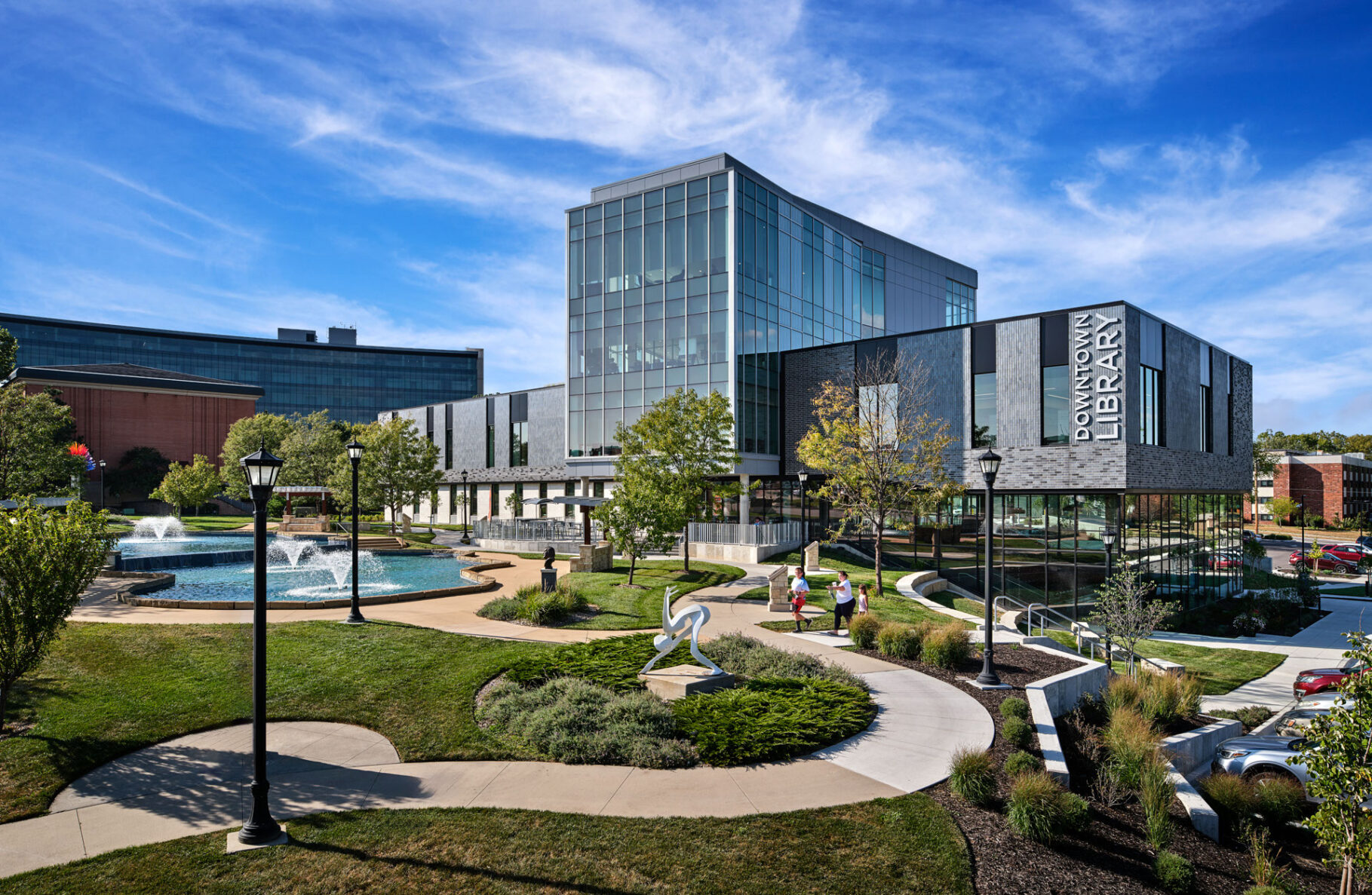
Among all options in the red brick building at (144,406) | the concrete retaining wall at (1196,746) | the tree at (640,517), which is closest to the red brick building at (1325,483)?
the tree at (640,517)

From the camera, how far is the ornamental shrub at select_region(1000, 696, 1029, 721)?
1205cm

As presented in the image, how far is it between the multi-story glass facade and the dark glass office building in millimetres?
112084

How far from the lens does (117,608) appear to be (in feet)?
67.3

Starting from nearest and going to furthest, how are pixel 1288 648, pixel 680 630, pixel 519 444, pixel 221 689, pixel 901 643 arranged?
pixel 221 689
pixel 680 630
pixel 901 643
pixel 1288 648
pixel 519 444

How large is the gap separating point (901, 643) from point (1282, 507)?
104109mm

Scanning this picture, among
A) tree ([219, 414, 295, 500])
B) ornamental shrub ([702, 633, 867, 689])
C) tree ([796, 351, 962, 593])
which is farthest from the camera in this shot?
tree ([219, 414, 295, 500])

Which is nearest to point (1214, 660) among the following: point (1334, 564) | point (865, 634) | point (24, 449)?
point (865, 634)

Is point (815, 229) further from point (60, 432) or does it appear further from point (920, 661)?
point (60, 432)

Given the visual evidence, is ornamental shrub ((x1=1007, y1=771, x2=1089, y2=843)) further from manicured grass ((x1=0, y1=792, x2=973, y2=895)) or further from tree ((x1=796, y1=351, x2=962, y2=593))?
tree ((x1=796, y1=351, x2=962, y2=593))

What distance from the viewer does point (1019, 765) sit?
980 centimetres

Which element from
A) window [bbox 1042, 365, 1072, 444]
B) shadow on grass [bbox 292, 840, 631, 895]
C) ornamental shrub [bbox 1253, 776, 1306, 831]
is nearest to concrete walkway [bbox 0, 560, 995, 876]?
shadow on grass [bbox 292, 840, 631, 895]

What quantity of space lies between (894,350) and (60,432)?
83400 millimetres

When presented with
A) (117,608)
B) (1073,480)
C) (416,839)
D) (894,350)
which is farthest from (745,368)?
(416,839)

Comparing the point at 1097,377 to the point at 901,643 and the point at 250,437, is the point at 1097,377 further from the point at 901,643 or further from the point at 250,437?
the point at 250,437
